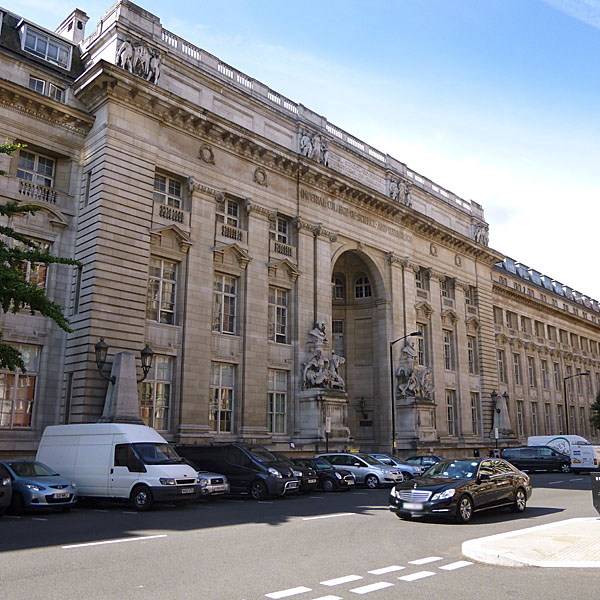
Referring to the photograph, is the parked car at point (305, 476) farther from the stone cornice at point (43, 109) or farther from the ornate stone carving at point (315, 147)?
the ornate stone carving at point (315, 147)

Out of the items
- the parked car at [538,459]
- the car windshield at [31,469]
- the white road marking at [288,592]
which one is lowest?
the white road marking at [288,592]

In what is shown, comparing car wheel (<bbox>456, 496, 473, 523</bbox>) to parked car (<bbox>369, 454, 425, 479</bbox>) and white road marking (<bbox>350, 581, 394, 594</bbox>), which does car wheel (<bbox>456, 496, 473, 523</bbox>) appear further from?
parked car (<bbox>369, 454, 425, 479</bbox>)

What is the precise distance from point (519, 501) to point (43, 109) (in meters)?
23.3

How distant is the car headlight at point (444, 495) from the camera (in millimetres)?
14883

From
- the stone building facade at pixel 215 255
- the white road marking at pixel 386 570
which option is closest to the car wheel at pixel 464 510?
the white road marking at pixel 386 570

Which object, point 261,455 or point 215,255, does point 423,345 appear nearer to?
point 215,255

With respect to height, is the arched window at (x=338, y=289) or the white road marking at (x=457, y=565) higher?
the arched window at (x=338, y=289)

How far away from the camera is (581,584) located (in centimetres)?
844

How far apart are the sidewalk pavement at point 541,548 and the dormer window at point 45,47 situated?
27.0 m

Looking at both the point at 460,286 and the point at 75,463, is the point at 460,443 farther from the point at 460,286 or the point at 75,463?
the point at 75,463

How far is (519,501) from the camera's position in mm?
17141

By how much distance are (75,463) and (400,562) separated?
40.7 feet

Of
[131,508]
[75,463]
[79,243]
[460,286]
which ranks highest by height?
[460,286]

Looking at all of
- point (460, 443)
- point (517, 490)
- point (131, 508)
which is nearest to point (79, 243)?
point (131, 508)
